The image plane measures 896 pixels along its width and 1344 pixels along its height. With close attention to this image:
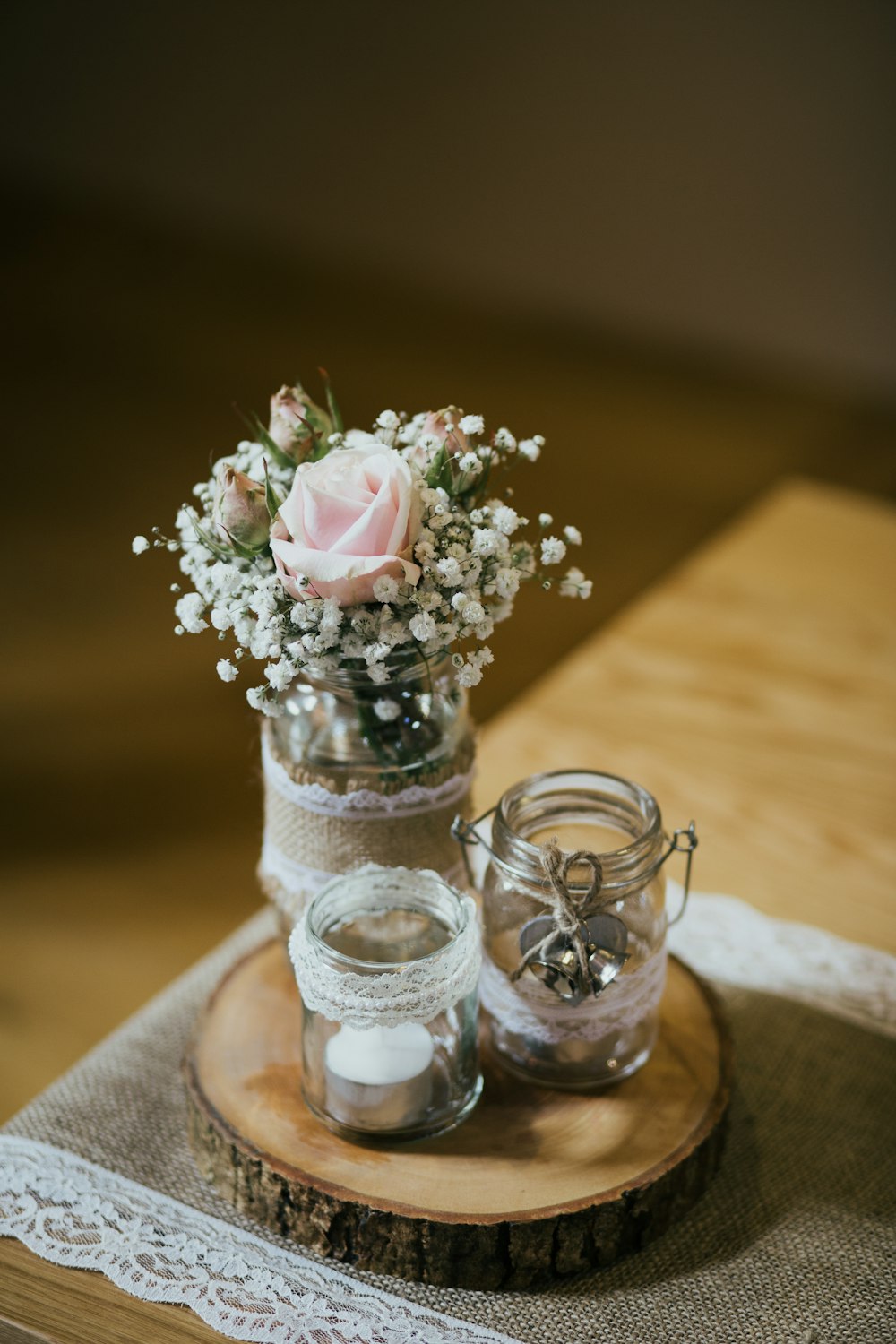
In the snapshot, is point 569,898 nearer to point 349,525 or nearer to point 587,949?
point 587,949

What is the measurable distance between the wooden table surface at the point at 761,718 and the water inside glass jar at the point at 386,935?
0.29 metres

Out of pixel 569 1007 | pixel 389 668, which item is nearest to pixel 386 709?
pixel 389 668

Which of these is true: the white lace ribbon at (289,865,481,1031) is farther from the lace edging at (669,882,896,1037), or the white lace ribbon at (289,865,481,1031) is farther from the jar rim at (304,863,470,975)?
the lace edging at (669,882,896,1037)

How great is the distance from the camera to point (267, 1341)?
0.79m

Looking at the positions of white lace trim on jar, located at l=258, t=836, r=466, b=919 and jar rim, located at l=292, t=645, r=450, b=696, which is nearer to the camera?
jar rim, located at l=292, t=645, r=450, b=696

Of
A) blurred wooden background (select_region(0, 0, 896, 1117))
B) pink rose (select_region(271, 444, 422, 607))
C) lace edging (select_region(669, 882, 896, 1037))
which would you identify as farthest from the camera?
blurred wooden background (select_region(0, 0, 896, 1117))

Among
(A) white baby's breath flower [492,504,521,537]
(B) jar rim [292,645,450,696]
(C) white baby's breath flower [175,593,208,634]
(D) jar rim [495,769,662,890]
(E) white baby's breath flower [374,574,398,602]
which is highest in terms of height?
(A) white baby's breath flower [492,504,521,537]

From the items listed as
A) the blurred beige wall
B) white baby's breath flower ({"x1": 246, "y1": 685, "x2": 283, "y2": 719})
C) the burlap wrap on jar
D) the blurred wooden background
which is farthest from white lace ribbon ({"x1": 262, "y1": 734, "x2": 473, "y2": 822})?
the blurred beige wall

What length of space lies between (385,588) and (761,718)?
864 mm

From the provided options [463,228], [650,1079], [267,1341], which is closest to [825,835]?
[650,1079]

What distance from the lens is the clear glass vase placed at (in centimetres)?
90

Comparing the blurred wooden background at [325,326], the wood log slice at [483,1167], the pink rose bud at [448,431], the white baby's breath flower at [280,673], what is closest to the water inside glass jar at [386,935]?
the wood log slice at [483,1167]

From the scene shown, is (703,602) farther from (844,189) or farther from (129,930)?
(844,189)

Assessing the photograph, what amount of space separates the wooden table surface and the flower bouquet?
31 centimetres
